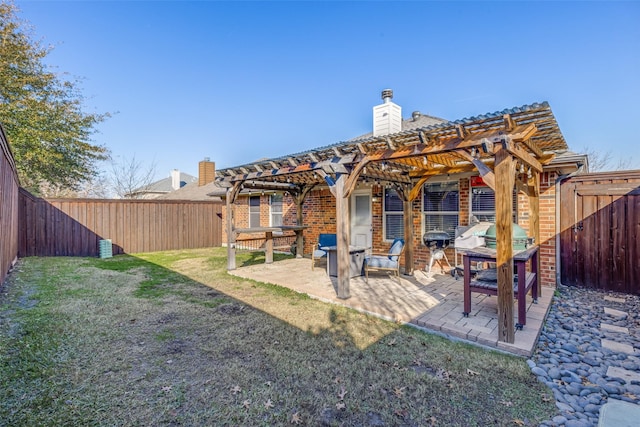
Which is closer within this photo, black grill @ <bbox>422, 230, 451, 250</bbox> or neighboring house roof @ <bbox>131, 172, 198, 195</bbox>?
black grill @ <bbox>422, 230, 451, 250</bbox>

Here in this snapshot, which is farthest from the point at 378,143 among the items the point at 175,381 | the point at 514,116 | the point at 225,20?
the point at 225,20

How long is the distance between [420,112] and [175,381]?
33.5 feet

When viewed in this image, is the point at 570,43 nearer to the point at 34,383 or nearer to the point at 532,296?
the point at 532,296

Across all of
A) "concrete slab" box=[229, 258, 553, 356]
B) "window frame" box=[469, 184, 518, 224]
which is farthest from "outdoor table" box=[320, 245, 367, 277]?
"window frame" box=[469, 184, 518, 224]

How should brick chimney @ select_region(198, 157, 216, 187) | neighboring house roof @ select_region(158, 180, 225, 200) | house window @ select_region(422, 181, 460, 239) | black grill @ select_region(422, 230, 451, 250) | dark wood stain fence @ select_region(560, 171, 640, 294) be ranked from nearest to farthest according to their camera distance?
1. dark wood stain fence @ select_region(560, 171, 640, 294)
2. black grill @ select_region(422, 230, 451, 250)
3. house window @ select_region(422, 181, 460, 239)
4. neighboring house roof @ select_region(158, 180, 225, 200)
5. brick chimney @ select_region(198, 157, 216, 187)

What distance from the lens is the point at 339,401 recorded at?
257 cm

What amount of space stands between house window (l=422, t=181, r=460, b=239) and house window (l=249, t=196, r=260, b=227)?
7313mm

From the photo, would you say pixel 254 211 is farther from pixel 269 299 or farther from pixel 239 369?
pixel 239 369

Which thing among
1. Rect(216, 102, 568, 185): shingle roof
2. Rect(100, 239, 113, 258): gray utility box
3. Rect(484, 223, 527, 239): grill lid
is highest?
Rect(216, 102, 568, 185): shingle roof

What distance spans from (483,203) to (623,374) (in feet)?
13.7

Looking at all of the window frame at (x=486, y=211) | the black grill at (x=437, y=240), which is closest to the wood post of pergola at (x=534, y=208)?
the window frame at (x=486, y=211)

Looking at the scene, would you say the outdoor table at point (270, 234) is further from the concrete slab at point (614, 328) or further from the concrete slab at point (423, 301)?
the concrete slab at point (614, 328)

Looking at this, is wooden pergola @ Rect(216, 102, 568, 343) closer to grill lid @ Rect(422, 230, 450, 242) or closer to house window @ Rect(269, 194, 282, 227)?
grill lid @ Rect(422, 230, 450, 242)

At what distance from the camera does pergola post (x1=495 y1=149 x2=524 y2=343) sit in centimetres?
343
